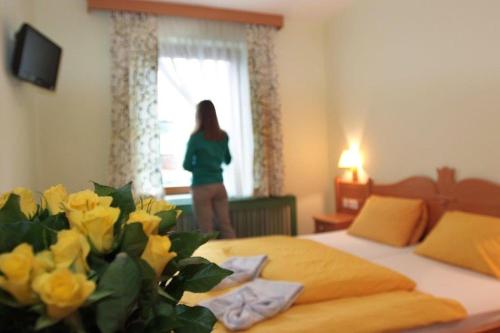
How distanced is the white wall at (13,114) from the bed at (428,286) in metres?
1.47

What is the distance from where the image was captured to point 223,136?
3.36 meters

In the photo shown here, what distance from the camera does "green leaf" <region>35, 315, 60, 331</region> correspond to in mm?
446

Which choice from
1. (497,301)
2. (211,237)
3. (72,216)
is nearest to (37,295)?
(72,216)

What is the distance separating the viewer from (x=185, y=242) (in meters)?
0.64

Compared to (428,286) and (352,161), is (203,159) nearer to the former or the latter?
(352,161)

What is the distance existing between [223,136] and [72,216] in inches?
112

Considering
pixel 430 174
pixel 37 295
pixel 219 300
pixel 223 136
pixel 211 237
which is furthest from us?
pixel 223 136

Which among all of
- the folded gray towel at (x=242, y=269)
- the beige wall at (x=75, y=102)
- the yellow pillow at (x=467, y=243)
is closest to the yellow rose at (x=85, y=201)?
the folded gray towel at (x=242, y=269)

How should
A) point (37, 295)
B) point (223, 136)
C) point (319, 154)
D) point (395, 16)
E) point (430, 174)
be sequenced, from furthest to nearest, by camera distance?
point (319, 154), point (223, 136), point (395, 16), point (430, 174), point (37, 295)

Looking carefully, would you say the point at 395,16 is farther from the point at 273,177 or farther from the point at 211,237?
the point at 211,237

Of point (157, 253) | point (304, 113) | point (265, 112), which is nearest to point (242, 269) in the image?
point (157, 253)

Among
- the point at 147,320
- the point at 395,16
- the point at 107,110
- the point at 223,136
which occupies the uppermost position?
the point at 395,16

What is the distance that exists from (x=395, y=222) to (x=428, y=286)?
92cm

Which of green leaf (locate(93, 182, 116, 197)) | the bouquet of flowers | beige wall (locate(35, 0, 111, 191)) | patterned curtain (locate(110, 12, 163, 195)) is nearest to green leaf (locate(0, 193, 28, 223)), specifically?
the bouquet of flowers
